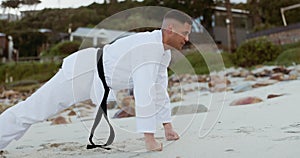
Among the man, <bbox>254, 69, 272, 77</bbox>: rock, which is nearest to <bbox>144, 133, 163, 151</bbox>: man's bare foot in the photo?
the man

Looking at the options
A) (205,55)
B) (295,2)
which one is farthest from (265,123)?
(295,2)

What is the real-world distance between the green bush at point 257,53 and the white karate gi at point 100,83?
7040 mm

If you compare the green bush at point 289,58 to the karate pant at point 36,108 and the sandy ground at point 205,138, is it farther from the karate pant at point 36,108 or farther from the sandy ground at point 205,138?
the karate pant at point 36,108

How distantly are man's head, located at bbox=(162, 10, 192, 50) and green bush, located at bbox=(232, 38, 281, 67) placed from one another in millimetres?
6974

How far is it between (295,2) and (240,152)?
12838 millimetres

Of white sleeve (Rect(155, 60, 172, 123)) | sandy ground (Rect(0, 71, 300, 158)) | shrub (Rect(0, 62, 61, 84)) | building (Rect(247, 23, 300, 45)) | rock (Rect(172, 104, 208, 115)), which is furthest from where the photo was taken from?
shrub (Rect(0, 62, 61, 84))

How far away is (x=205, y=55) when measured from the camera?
2.18 meters

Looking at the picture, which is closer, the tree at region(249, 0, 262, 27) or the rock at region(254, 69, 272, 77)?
the rock at region(254, 69, 272, 77)

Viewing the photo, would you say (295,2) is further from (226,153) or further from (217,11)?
(226,153)

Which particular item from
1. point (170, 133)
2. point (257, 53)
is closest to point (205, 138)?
point (170, 133)

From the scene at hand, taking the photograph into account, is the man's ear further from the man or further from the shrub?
the shrub

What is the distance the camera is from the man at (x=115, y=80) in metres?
1.50

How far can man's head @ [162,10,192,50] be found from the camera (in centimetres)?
155

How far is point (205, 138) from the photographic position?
1670 millimetres
